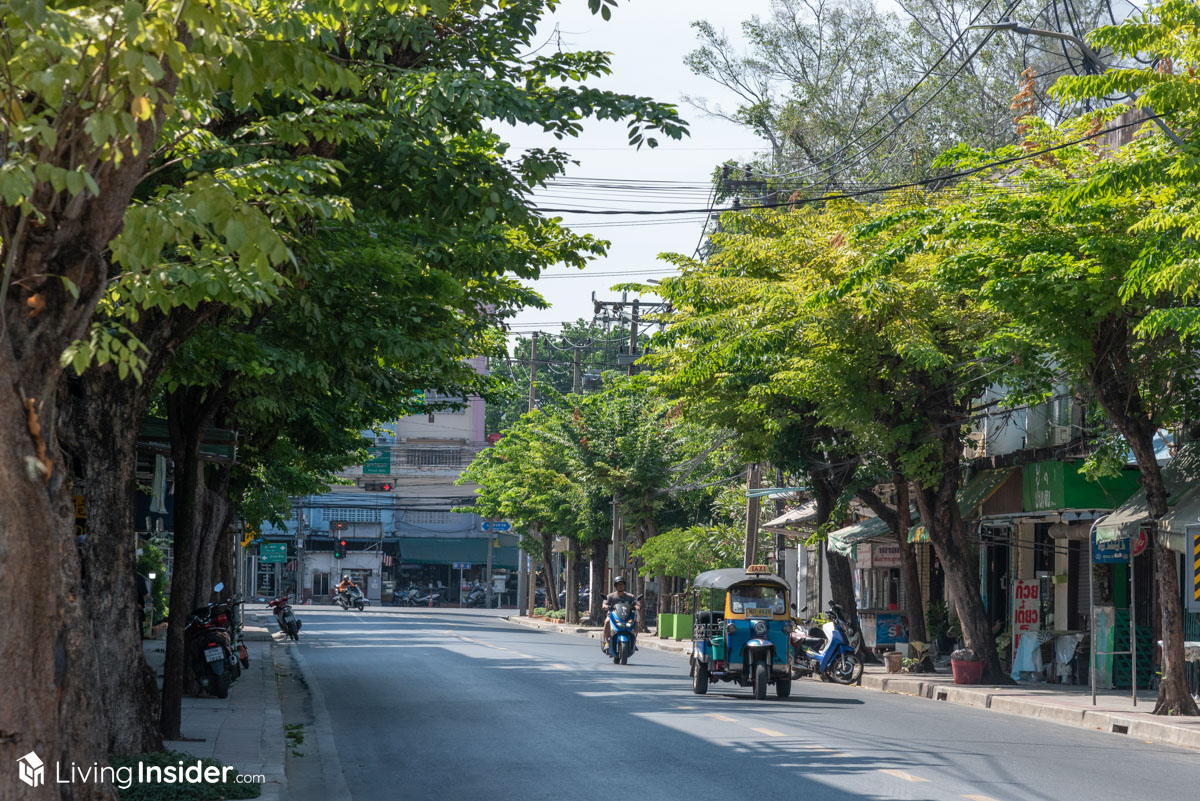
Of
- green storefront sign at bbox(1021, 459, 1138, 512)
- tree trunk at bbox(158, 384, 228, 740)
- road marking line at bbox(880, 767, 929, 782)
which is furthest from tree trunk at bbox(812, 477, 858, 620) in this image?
road marking line at bbox(880, 767, 929, 782)

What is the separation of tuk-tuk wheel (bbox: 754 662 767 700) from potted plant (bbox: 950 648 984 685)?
5271 mm

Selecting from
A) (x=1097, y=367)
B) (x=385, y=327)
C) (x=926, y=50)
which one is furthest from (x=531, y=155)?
(x=926, y=50)

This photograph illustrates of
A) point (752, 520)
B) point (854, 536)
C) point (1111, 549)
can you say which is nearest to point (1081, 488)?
Answer: point (1111, 549)

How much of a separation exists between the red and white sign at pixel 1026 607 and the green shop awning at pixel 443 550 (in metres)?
65.7

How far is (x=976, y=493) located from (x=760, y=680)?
9.70 meters

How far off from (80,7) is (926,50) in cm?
3813

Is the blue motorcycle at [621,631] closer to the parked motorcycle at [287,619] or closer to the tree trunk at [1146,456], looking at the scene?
the parked motorcycle at [287,619]

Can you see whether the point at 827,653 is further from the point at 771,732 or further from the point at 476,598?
the point at 476,598

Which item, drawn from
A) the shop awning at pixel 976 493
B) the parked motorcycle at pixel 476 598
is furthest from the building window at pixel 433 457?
the shop awning at pixel 976 493

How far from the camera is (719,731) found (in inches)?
603

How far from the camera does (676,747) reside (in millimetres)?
13867

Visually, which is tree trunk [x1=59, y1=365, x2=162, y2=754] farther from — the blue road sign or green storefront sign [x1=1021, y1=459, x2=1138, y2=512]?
green storefront sign [x1=1021, y1=459, x2=1138, y2=512]

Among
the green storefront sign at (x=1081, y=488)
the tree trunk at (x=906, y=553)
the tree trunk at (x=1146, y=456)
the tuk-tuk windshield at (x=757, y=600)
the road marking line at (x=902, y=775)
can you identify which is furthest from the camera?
the tree trunk at (x=906, y=553)

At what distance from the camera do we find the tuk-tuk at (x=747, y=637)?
2002 centimetres
